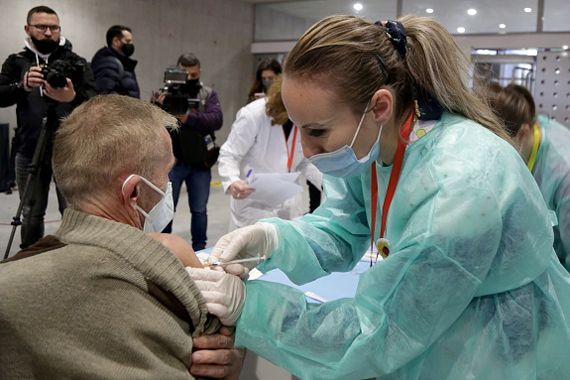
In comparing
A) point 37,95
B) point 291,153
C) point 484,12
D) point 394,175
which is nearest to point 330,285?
point 394,175

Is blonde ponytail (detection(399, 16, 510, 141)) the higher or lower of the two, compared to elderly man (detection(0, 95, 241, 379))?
higher

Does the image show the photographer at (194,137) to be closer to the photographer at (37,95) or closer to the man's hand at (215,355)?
the photographer at (37,95)

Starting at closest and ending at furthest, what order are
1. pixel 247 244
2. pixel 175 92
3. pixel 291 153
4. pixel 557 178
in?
pixel 247 244 < pixel 557 178 < pixel 291 153 < pixel 175 92

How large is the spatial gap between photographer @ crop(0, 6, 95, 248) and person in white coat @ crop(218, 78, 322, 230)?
827 mm

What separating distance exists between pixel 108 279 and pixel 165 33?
7.96 meters

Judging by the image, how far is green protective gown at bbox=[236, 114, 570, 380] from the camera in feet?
3.02

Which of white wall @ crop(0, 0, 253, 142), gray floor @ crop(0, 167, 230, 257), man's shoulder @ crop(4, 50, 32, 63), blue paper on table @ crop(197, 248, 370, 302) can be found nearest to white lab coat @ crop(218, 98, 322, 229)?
blue paper on table @ crop(197, 248, 370, 302)

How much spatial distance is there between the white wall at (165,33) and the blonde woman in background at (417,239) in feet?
20.5

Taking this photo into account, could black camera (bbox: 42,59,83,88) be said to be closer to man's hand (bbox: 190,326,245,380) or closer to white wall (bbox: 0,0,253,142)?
man's hand (bbox: 190,326,245,380)

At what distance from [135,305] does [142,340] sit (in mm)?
58

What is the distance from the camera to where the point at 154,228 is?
1.19 m

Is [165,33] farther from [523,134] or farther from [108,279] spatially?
[108,279]

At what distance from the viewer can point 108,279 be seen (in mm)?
908

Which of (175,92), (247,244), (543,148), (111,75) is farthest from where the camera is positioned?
(111,75)
